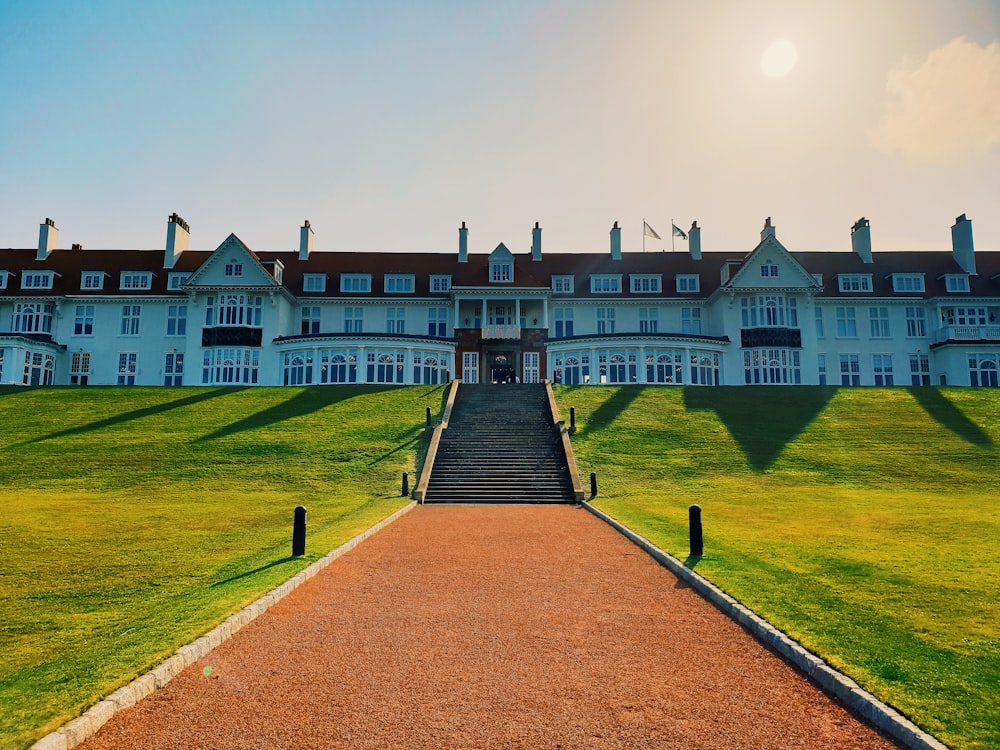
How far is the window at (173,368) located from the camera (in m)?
47.4

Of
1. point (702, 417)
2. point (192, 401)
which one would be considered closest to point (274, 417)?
point (192, 401)

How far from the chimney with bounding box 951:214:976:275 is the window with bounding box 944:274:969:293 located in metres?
2.90

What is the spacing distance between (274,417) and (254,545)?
786 inches

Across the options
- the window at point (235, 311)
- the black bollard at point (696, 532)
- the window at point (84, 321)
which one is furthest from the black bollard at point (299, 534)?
the window at point (84, 321)

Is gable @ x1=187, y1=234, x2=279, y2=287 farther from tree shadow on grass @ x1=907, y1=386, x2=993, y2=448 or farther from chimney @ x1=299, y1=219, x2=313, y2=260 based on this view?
tree shadow on grass @ x1=907, y1=386, x2=993, y2=448

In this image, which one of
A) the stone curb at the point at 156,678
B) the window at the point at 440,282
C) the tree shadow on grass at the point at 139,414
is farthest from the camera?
the window at the point at 440,282

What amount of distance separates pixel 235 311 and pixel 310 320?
5846 mm

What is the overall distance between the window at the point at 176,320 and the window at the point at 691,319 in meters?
39.8

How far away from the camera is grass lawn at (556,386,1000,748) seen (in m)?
6.53

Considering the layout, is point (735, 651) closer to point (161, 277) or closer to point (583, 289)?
point (583, 289)

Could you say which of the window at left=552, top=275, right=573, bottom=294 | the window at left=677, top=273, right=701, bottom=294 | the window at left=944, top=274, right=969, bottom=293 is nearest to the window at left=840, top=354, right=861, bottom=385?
the window at left=944, top=274, right=969, bottom=293

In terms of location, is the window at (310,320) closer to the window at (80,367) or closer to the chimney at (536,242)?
the window at (80,367)

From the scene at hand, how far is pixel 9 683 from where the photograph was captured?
20.0 ft

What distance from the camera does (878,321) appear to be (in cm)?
4897
